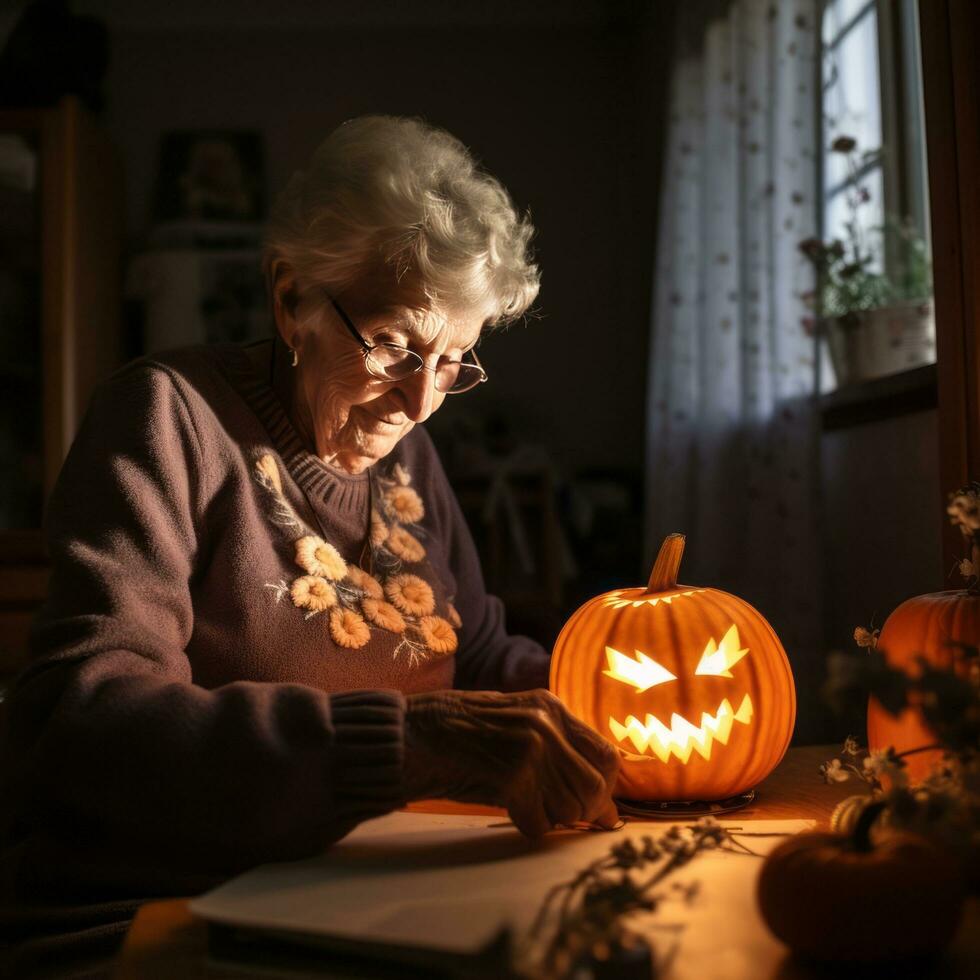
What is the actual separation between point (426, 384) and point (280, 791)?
1.92 ft

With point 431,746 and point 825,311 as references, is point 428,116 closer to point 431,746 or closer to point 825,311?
point 825,311

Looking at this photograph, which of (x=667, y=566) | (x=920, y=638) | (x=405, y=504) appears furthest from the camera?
(x=405, y=504)

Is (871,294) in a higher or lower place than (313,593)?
higher

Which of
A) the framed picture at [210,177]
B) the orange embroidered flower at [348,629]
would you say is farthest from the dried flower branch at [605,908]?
the framed picture at [210,177]

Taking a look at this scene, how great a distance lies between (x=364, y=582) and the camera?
3.73 feet

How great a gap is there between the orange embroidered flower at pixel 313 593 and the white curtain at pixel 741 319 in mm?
1441

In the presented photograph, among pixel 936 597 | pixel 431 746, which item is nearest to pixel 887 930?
pixel 431 746

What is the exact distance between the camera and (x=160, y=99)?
4234 millimetres

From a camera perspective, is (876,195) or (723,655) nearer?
(723,655)

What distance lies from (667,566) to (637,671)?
117 millimetres

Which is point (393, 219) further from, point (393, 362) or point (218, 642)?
point (218, 642)

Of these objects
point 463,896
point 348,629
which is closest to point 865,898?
point 463,896

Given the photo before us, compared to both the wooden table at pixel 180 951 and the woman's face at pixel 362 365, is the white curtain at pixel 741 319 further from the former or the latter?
the wooden table at pixel 180 951

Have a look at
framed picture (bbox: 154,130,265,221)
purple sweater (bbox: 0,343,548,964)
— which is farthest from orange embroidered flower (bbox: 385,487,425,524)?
framed picture (bbox: 154,130,265,221)
